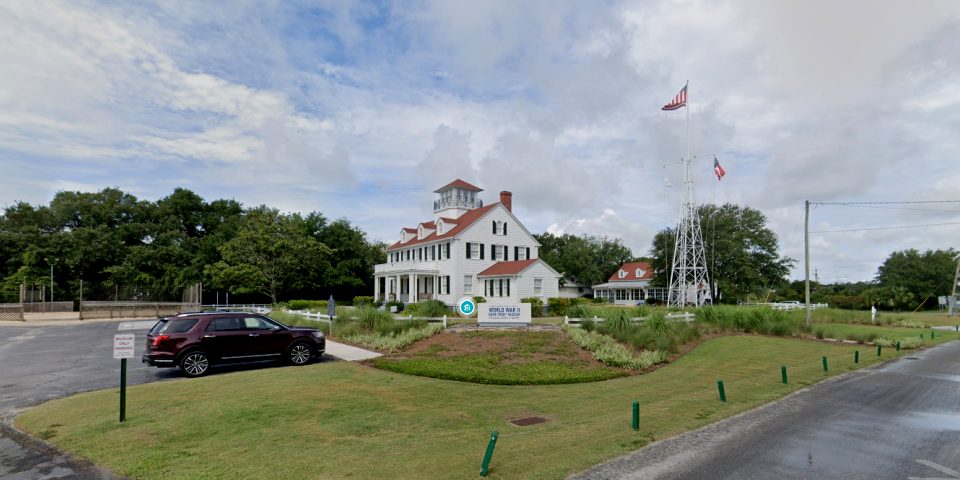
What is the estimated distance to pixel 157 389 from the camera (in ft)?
36.7

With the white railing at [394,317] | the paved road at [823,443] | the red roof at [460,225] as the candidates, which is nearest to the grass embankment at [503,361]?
the white railing at [394,317]

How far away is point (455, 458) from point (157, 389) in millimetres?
8000

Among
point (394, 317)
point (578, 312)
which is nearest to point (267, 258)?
point (394, 317)

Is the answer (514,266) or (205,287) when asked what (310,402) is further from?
(205,287)

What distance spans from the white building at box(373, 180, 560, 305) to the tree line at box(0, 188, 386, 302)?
341 inches

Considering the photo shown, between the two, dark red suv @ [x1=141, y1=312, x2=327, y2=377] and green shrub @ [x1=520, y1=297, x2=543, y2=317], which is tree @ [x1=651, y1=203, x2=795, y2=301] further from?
dark red suv @ [x1=141, y1=312, x2=327, y2=377]

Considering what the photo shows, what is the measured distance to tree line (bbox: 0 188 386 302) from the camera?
45844 millimetres

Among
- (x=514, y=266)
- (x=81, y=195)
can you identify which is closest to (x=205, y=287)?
(x=81, y=195)

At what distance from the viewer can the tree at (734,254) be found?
5038 centimetres

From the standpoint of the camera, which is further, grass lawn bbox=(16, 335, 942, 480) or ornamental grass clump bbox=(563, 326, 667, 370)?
ornamental grass clump bbox=(563, 326, 667, 370)

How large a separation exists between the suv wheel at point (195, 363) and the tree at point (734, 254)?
47.0 meters

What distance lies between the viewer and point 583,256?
73312 mm

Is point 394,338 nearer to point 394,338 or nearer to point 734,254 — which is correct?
point 394,338

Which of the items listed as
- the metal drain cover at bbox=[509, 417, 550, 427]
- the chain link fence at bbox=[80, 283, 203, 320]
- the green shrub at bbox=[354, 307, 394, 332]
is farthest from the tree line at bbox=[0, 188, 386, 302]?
the metal drain cover at bbox=[509, 417, 550, 427]
